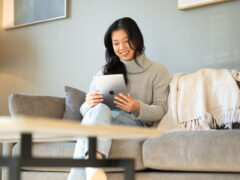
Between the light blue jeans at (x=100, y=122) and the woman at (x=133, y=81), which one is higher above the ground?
the woman at (x=133, y=81)

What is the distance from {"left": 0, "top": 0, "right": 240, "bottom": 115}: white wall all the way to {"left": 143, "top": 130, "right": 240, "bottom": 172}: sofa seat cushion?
90 centimetres

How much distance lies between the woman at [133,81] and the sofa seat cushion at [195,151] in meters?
0.34

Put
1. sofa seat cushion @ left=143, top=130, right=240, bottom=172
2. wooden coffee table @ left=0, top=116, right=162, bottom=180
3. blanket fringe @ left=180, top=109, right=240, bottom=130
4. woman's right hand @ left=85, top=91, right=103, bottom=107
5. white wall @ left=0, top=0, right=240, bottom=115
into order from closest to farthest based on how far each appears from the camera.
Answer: wooden coffee table @ left=0, top=116, right=162, bottom=180, sofa seat cushion @ left=143, top=130, right=240, bottom=172, blanket fringe @ left=180, top=109, right=240, bottom=130, woman's right hand @ left=85, top=91, right=103, bottom=107, white wall @ left=0, top=0, right=240, bottom=115

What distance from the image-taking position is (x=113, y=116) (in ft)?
6.50

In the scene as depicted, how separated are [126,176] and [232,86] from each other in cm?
122

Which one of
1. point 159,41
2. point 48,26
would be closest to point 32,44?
point 48,26

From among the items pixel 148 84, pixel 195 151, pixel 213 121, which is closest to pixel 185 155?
pixel 195 151

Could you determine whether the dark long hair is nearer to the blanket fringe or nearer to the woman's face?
the woman's face

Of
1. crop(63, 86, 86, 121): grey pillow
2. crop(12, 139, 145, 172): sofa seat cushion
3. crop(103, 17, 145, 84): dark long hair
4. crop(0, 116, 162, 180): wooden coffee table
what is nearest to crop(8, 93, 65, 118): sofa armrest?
crop(63, 86, 86, 121): grey pillow

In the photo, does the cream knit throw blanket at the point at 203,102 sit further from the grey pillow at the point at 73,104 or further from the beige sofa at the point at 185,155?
the grey pillow at the point at 73,104

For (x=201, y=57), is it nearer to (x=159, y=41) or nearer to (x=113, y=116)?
(x=159, y=41)

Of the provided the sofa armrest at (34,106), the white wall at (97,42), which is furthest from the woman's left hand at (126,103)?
the white wall at (97,42)

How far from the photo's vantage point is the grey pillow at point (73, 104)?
2244 millimetres

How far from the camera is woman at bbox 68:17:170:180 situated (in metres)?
1.96
